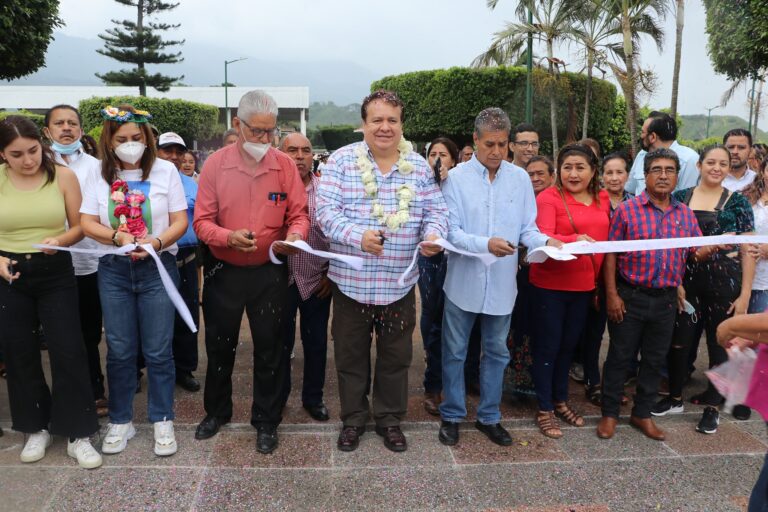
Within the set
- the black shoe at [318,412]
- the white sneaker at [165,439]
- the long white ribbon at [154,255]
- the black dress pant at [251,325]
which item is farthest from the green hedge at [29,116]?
the black shoe at [318,412]

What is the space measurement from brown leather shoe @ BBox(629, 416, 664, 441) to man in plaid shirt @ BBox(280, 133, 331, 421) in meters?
2.18

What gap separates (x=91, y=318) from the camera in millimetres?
4070

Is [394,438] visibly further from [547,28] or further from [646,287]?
[547,28]

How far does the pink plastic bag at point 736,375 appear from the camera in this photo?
2119 mm

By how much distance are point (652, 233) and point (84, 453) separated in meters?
3.77

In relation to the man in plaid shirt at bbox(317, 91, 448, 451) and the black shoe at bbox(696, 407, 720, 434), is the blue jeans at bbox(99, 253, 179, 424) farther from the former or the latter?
the black shoe at bbox(696, 407, 720, 434)

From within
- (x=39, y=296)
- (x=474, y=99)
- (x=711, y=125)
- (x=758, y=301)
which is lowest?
(x=758, y=301)

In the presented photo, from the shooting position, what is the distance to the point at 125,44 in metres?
A: 38.8

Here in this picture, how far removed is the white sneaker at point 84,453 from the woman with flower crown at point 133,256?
0.35 ft

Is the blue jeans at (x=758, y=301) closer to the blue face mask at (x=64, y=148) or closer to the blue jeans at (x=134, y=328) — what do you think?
the blue jeans at (x=134, y=328)

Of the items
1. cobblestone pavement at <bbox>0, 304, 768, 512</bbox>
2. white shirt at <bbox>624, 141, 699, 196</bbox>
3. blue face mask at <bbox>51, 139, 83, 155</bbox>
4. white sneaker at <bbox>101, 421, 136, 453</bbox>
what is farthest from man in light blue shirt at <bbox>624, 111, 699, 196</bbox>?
blue face mask at <bbox>51, 139, 83, 155</bbox>

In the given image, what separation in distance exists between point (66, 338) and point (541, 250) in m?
2.92

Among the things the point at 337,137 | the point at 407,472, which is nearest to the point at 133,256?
the point at 407,472

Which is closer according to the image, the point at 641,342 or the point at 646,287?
the point at 646,287
